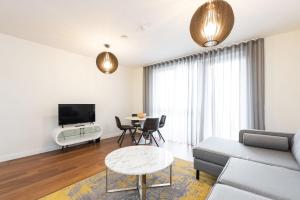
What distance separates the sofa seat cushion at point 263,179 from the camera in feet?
3.90

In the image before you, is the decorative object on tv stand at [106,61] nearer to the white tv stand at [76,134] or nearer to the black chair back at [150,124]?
the black chair back at [150,124]

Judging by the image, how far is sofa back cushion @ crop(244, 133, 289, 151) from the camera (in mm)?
2055

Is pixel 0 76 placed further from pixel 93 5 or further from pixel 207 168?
pixel 207 168

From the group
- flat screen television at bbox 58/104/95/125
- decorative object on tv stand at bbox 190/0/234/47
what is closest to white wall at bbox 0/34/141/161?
flat screen television at bbox 58/104/95/125

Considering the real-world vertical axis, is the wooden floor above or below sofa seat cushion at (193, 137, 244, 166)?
below

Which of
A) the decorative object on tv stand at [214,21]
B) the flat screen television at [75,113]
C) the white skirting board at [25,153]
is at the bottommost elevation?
the white skirting board at [25,153]

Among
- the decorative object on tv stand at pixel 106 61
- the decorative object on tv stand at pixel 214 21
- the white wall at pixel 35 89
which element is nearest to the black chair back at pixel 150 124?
the decorative object on tv stand at pixel 106 61

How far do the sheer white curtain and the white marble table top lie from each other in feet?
6.66

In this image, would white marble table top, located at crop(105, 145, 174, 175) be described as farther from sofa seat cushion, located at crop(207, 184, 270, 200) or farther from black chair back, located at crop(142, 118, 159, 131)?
black chair back, located at crop(142, 118, 159, 131)

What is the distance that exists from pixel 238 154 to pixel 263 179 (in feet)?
1.97

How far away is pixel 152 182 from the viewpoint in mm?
2156

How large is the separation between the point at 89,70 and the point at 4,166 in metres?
2.84

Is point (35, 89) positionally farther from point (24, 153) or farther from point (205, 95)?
point (205, 95)

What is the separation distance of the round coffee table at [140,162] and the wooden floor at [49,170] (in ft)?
2.78
